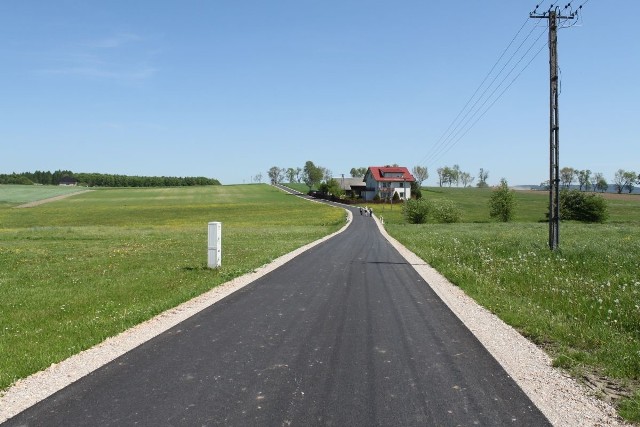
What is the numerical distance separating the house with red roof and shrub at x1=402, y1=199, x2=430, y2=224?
156 ft

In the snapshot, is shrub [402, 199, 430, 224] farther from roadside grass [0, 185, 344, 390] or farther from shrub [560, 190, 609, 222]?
roadside grass [0, 185, 344, 390]

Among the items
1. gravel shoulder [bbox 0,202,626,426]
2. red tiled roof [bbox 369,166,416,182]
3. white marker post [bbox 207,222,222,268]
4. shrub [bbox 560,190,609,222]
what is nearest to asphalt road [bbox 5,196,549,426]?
gravel shoulder [bbox 0,202,626,426]

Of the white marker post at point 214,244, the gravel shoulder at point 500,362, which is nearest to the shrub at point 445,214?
the white marker post at point 214,244

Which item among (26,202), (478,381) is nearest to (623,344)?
(478,381)

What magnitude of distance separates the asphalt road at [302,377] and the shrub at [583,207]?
65.9m

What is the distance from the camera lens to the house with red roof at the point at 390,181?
→ 375 ft

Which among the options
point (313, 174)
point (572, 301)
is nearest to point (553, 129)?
point (572, 301)

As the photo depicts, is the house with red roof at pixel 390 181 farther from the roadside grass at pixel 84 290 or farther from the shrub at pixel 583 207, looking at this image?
the roadside grass at pixel 84 290

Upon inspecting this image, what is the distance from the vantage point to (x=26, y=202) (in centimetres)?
9894

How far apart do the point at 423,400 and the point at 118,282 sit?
1087 cm

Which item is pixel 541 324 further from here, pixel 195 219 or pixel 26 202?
pixel 26 202

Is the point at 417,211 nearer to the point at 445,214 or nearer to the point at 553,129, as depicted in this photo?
the point at 445,214

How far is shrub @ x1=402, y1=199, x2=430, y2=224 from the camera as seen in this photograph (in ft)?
209

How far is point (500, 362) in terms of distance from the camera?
627cm
